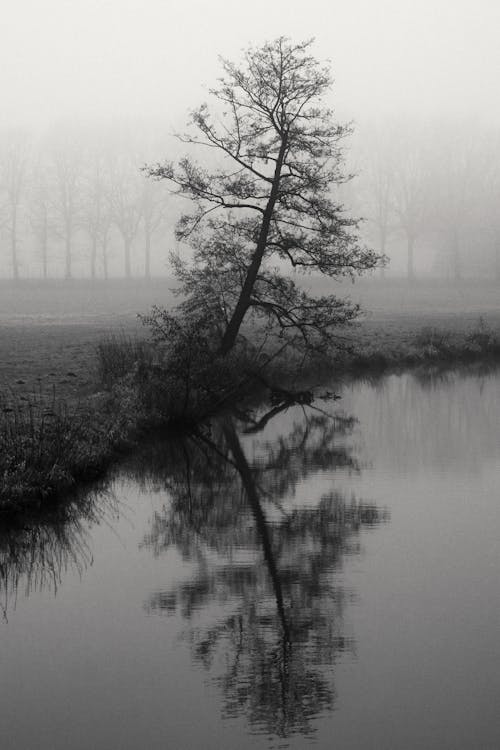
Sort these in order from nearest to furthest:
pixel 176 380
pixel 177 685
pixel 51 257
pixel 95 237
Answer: pixel 177 685 → pixel 176 380 → pixel 95 237 → pixel 51 257

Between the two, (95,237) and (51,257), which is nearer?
(95,237)

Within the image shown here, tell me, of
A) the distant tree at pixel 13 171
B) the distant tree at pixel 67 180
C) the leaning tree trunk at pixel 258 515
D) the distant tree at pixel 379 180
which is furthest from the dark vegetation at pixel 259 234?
the distant tree at pixel 13 171

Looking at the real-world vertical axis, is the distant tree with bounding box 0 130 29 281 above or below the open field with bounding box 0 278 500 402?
above

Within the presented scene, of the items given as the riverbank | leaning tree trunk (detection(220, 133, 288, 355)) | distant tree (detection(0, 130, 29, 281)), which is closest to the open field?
the riverbank

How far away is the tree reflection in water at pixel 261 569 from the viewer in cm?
844

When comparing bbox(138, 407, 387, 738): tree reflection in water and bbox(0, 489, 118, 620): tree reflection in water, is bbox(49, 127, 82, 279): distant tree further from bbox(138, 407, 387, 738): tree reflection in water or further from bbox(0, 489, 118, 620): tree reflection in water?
bbox(0, 489, 118, 620): tree reflection in water

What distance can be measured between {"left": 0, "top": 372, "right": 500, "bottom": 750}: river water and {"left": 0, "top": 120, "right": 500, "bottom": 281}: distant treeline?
230ft

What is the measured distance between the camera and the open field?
2819cm

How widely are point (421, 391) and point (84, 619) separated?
22.1 meters

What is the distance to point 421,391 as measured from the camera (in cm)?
3103

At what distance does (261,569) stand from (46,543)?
2821 millimetres

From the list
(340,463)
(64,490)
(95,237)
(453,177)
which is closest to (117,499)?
(64,490)

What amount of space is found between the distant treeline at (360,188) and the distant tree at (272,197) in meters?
56.2

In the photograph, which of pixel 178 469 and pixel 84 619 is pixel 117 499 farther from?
pixel 84 619
